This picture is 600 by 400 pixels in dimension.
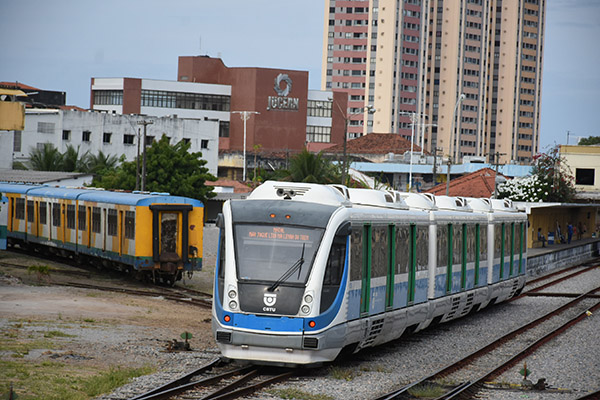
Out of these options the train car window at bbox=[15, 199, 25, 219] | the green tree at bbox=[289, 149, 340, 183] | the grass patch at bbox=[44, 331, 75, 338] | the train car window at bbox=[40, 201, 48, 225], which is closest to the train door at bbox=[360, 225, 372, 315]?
the grass patch at bbox=[44, 331, 75, 338]

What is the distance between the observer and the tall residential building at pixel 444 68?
148375 mm

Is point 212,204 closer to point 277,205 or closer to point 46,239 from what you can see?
point 46,239

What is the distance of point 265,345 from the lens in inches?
540

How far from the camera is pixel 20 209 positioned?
122 feet

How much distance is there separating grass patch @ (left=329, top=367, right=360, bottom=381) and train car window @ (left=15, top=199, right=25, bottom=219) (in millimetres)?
24920

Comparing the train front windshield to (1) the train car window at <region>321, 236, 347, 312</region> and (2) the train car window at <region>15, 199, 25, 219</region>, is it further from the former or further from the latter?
(2) the train car window at <region>15, 199, 25, 219</region>

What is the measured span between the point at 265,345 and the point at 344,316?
4.70 feet

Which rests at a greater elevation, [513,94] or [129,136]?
[513,94]

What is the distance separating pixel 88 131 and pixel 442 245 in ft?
233

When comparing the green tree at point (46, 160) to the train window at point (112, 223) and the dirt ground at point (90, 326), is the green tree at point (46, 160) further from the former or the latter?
the dirt ground at point (90, 326)

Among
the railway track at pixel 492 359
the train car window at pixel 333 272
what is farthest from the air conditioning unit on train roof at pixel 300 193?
the railway track at pixel 492 359

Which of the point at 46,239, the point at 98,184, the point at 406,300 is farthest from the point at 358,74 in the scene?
the point at 406,300

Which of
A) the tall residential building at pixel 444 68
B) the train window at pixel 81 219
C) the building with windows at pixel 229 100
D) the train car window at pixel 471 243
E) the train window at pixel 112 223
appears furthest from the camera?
the tall residential building at pixel 444 68

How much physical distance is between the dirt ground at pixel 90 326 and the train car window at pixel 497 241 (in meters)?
7.85
